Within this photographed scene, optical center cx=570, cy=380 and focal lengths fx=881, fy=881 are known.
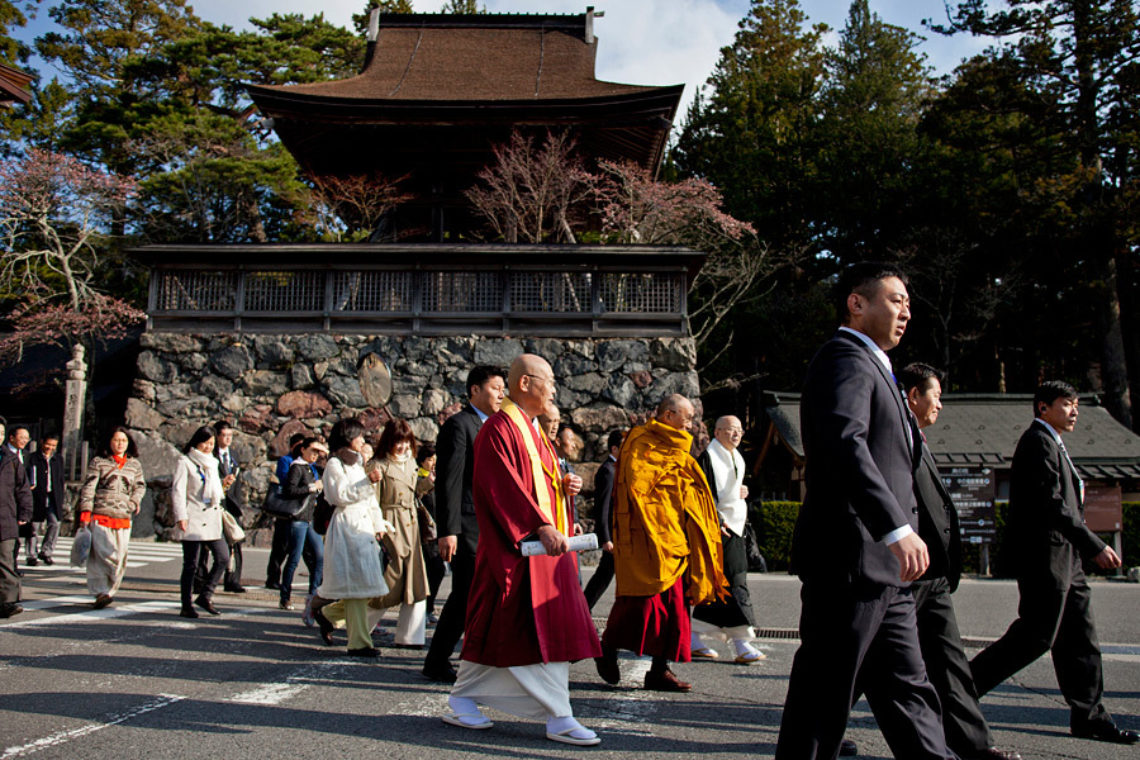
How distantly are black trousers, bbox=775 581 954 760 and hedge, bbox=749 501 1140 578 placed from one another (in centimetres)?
1156

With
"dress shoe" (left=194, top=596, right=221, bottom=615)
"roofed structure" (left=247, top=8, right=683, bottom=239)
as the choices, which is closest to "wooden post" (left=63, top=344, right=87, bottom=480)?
"roofed structure" (left=247, top=8, right=683, bottom=239)

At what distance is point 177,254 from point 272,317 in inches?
79.9

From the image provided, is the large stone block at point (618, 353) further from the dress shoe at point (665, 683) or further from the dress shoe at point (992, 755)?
the dress shoe at point (992, 755)

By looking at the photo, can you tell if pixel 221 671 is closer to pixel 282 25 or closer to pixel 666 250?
pixel 666 250

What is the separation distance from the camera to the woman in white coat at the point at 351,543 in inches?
241

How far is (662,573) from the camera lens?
210 inches

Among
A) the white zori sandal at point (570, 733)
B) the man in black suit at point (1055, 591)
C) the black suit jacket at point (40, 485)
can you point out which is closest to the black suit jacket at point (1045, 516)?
the man in black suit at point (1055, 591)

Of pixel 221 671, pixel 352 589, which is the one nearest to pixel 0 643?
pixel 221 671

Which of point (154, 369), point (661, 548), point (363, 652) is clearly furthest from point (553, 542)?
point (154, 369)

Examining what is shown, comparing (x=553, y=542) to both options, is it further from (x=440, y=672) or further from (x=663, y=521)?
(x=440, y=672)

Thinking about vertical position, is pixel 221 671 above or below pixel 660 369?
below

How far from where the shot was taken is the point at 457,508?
5516 millimetres

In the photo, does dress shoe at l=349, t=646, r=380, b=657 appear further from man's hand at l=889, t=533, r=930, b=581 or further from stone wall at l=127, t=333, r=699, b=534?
stone wall at l=127, t=333, r=699, b=534

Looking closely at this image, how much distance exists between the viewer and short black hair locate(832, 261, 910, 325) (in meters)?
3.31
